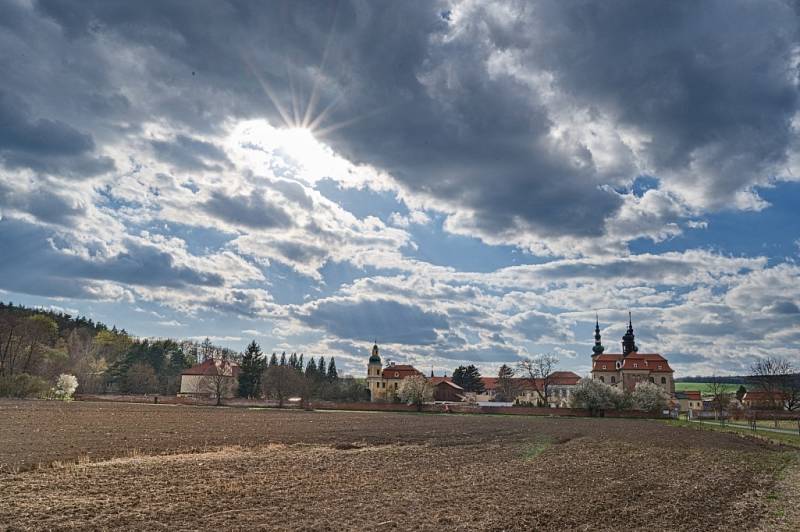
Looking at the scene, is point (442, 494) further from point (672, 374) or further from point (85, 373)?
point (672, 374)

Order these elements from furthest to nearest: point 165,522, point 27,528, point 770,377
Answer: point 770,377 → point 165,522 → point 27,528

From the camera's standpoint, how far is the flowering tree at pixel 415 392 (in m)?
104

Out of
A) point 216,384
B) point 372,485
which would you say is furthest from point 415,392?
point 372,485

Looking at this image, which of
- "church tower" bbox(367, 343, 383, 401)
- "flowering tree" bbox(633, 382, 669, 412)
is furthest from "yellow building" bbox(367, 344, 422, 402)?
"flowering tree" bbox(633, 382, 669, 412)

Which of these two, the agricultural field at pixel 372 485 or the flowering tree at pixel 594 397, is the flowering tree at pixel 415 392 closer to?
the flowering tree at pixel 594 397

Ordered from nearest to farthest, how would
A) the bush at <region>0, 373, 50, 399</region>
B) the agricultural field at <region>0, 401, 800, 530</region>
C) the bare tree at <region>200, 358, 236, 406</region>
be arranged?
the agricultural field at <region>0, 401, 800, 530</region>, the bush at <region>0, 373, 50, 399</region>, the bare tree at <region>200, 358, 236, 406</region>

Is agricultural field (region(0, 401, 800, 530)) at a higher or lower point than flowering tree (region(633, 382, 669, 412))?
lower

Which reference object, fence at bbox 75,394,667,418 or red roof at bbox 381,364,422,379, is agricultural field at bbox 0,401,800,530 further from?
red roof at bbox 381,364,422,379

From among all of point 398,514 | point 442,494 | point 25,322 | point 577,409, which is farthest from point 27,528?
point 25,322

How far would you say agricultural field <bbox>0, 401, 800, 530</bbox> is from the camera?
15.2 meters

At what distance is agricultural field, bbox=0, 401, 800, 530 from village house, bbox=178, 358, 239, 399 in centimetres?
8288

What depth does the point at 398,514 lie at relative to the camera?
1584 cm

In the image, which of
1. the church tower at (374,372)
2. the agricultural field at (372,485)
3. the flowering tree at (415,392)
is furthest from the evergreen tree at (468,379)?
the agricultural field at (372,485)

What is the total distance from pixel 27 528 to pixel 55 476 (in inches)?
289
